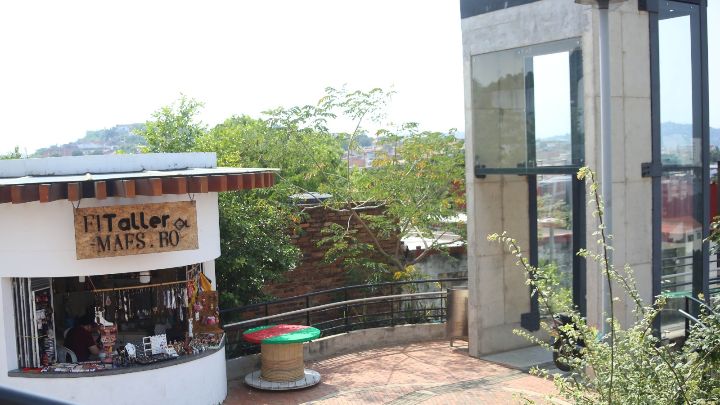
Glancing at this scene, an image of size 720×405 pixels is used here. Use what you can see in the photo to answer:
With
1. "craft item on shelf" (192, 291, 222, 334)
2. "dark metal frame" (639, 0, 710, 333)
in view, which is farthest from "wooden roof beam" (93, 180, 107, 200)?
"dark metal frame" (639, 0, 710, 333)

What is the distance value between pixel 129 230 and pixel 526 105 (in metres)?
6.84

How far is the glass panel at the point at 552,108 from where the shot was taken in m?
12.7

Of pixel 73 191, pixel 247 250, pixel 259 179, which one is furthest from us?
pixel 247 250

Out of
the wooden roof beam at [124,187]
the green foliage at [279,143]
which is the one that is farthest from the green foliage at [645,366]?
the green foliage at [279,143]

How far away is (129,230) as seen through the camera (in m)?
10.8

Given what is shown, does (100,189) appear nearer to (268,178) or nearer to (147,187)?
(147,187)

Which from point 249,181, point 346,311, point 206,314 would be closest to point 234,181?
point 249,181

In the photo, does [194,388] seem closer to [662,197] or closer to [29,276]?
[29,276]

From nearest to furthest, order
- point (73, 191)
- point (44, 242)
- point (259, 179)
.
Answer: point (73, 191)
point (44, 242)
point (259, 179)

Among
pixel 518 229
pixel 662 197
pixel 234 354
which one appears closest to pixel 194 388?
pixel 234 354

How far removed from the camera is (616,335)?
22.1 feet

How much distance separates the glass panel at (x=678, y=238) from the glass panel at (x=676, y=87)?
1.20ft

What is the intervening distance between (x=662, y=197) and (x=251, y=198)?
25.8 ft

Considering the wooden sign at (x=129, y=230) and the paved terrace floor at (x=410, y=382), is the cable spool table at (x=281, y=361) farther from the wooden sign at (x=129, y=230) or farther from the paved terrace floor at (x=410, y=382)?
the wooden sign at (x=129, y=230)
